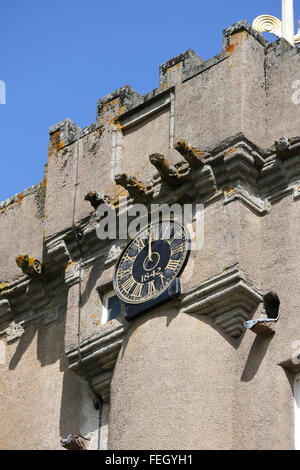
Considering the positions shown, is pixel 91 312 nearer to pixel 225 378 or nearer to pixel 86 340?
pixel 86 340

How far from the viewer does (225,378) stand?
17.8 metres

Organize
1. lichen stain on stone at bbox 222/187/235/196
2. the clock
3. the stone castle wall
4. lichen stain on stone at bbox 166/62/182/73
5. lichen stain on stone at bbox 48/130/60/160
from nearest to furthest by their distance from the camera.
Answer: the stone castle wall
the clock
lichen stain on stone at bbox 222/187/235/196
lichen stain on stone at bbox 166/62/182/73
lichen stain on stone at bbox 48/130/60/160

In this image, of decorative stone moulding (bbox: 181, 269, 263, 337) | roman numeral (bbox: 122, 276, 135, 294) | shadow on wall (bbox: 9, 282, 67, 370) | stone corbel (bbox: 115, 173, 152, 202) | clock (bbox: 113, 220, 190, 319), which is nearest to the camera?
decorative stone moulding (bbox: 181, 269, 263, 337)

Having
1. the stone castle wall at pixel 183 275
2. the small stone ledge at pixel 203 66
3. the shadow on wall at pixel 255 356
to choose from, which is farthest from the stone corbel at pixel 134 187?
the shadow on wall at pixel 255 356

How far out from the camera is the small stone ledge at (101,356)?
1928cm

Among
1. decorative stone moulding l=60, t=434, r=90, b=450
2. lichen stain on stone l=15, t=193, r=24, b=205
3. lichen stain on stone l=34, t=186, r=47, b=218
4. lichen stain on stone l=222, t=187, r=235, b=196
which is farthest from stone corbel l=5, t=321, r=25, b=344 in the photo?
lichen stain on stone l=222, t=187, r=235, b=196

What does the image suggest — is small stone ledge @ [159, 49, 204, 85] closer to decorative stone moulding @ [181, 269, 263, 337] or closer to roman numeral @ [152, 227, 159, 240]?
roman numeral @ [152, 227, 159, 240]

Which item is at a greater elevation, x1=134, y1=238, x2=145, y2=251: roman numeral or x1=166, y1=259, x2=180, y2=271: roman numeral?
x1=134, y1=238, x2=145, y2=251: roman numeral

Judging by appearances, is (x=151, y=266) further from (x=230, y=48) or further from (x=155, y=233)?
(x=230, y=48)

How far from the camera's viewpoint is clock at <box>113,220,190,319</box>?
62.3 ft

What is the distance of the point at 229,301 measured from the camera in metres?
18.3

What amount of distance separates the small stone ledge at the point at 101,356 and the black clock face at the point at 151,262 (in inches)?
16.6

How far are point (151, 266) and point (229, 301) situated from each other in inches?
55.4
